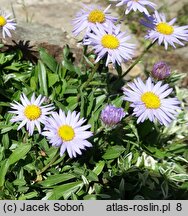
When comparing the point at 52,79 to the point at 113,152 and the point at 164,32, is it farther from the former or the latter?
the point at 164,32

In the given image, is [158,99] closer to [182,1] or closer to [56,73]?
[56,73]

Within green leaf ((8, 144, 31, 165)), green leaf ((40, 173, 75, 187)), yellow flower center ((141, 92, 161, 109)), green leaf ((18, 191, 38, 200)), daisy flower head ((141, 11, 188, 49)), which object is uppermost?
daisy flower head ((141, 11, 188, 49))

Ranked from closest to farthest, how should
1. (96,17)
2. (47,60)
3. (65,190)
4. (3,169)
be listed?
(3,169)
(65,190)
(96,17)
(47,60)

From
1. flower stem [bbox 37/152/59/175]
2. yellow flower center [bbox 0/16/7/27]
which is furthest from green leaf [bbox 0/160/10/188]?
yellow flower center [bbox 0/16/7/27]

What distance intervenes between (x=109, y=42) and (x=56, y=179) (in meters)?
1.02

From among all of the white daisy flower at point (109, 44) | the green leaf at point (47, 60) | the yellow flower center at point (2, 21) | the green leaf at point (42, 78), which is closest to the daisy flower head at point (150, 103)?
the white daisy flower at point (109, 44)

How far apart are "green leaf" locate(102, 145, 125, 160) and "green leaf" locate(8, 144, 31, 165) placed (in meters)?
0.65

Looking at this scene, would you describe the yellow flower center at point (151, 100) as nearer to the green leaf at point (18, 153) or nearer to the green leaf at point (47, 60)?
the green leaf at point (18, 153)

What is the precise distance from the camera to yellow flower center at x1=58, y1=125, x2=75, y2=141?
9.80 ft

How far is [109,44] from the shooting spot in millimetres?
3348

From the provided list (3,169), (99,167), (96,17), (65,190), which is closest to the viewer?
(3,169)

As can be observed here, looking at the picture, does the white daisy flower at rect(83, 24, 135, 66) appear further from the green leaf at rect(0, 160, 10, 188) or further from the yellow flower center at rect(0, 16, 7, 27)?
the green leaf at rect(0, 160, 10, 188)

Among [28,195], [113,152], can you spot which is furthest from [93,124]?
[28,195]

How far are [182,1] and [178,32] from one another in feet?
8.20
